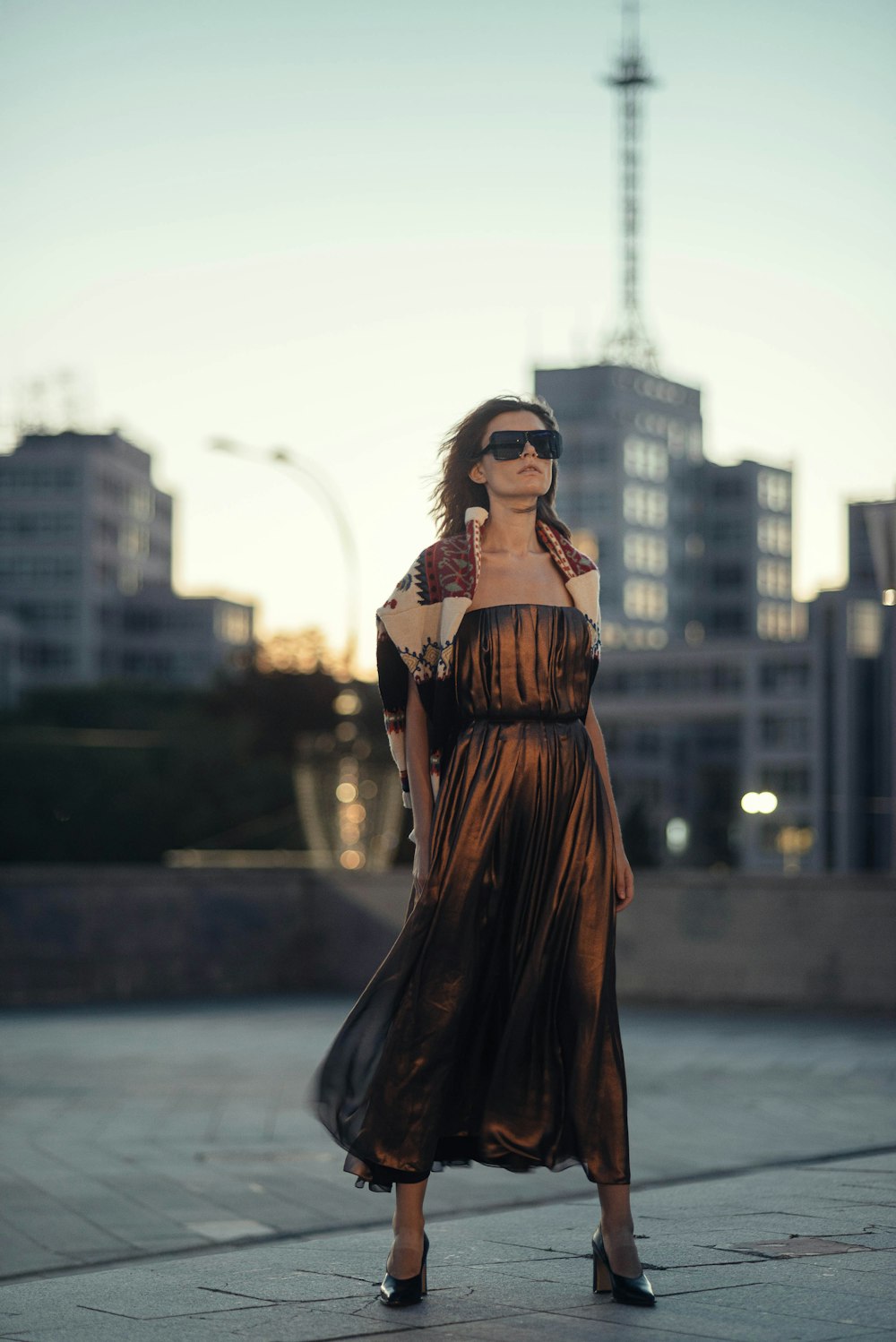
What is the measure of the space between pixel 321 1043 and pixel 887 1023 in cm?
411

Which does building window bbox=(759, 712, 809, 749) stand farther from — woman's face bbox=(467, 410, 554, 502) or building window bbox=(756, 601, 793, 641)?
woman's face bbox=(467, 410, 554, 502)

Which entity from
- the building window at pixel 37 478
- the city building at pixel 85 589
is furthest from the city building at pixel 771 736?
the building window at pixel 37 478

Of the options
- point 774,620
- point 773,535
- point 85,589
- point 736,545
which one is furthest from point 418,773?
point 774,620

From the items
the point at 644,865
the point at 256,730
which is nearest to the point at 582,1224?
the point at 256,730

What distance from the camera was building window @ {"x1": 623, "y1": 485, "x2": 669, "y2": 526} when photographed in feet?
438

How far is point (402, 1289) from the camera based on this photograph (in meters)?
4.13

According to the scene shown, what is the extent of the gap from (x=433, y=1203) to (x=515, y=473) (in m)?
3.53

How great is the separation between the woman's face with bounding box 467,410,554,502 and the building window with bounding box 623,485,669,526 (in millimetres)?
128948

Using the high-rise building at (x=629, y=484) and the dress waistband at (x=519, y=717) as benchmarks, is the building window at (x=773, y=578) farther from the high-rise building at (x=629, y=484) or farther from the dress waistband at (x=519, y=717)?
the dress waistband at (x=519, y=717)

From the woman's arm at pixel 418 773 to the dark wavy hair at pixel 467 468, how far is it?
0.48m

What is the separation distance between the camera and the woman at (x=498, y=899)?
421cm

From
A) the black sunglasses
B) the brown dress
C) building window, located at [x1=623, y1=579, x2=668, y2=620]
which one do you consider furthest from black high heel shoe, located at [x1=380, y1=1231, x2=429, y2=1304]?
building window, located at [x1=623, y1=579, x2=668, y2=620]

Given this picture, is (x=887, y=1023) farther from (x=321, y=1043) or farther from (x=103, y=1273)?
(x=103, y=1273)

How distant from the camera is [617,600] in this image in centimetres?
13288
